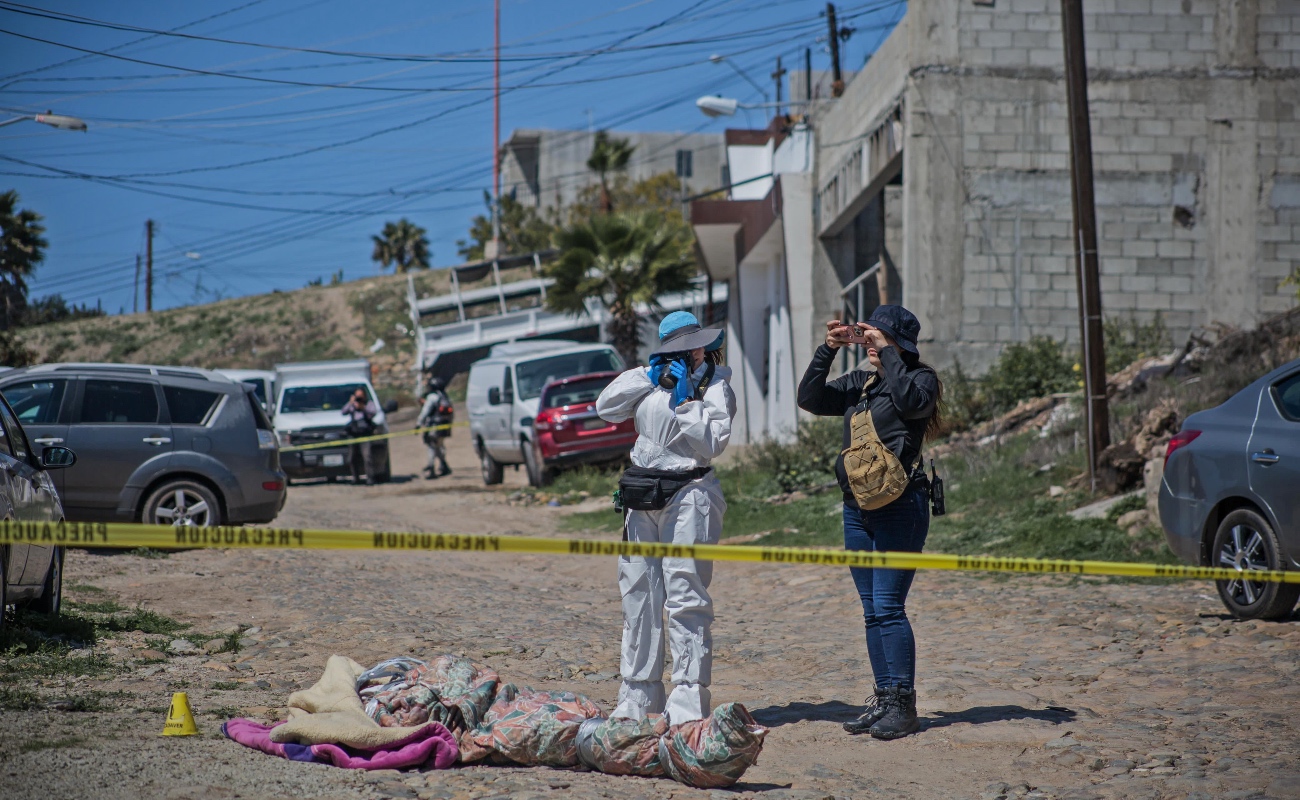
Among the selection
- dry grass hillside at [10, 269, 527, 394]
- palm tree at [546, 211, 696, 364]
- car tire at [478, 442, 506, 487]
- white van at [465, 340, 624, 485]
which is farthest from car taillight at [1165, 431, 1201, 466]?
dry grass hillside at [10, 269, 527, 394]

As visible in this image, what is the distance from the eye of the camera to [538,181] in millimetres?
83688

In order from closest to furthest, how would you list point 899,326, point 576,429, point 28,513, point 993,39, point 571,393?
point 899,326, point 28,513, point 993,39, point 576,429, point 571,393

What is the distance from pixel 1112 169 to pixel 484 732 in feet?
49.8

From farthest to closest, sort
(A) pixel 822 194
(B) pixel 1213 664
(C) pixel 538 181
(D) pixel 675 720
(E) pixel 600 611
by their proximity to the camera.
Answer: (C) pixel 538 181 → (A) pixel 822 194 → (E) pixel 600 611 → (B) pixel 1213 664 → (D) pixel 675 720

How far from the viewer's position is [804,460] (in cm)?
1706

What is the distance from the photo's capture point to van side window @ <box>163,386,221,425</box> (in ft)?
38.9

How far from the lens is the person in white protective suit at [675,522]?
526cm

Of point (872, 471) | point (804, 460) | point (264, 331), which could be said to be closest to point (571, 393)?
point (804, 460)

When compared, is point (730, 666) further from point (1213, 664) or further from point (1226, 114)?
point (1226, 114)

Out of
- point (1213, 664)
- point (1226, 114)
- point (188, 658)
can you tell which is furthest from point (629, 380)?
point (1226, 114)

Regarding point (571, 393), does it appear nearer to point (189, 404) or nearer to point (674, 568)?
point (189, 404)

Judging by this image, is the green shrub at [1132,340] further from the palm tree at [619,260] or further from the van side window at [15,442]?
the palm tree at [619,260]

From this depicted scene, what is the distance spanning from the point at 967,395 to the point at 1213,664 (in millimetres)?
10437

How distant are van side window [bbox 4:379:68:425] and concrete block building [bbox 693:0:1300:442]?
435 inches
